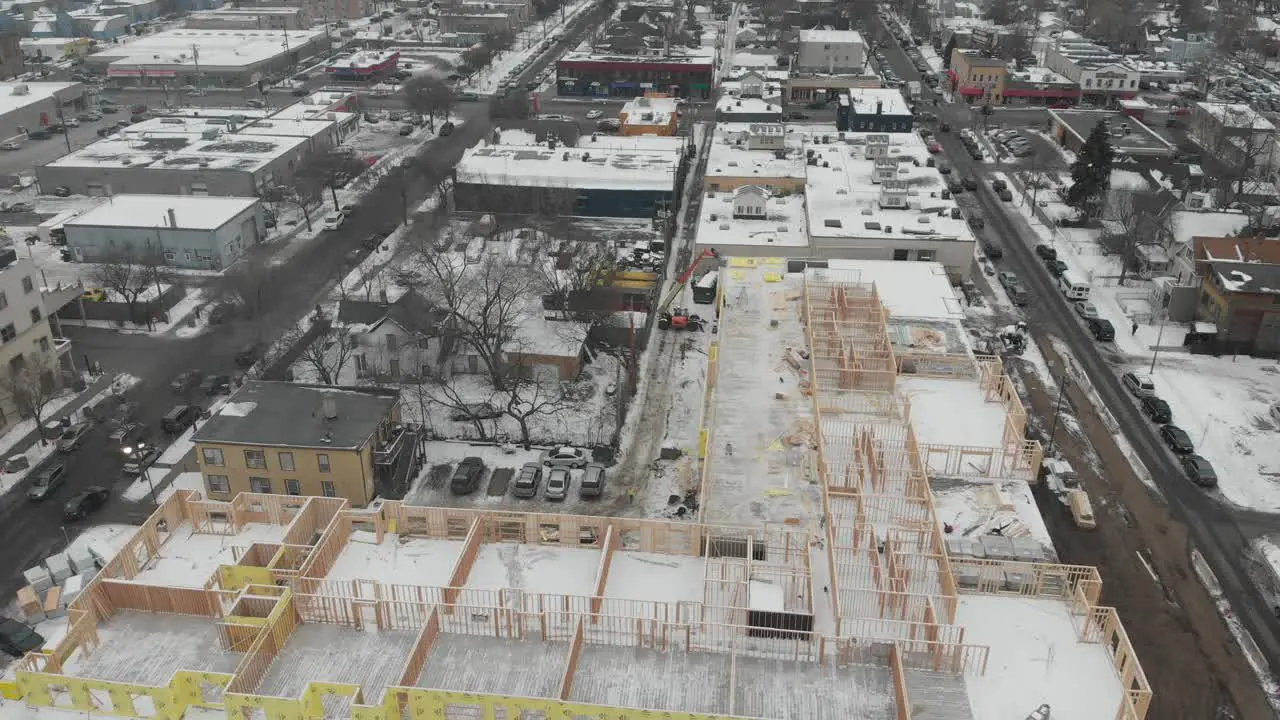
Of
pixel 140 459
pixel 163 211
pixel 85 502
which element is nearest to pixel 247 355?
pixel 140 459

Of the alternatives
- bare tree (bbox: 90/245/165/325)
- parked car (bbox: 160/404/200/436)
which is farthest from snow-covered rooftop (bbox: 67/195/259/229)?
parked car (bbox: 160/404/200/436)

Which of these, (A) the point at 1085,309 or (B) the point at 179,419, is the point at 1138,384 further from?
(B) the point at 179,419

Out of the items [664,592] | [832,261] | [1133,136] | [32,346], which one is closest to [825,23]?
[1133,136]

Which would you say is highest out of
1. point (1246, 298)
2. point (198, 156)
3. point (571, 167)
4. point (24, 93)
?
point (24, 93)

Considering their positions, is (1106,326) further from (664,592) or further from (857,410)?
(664,592)

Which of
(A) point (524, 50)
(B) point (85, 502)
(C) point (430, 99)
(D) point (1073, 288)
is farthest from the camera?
(A) point (524, 50)

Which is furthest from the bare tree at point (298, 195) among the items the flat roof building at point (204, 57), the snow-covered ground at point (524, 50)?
the flat roof building at point (204, 57)
